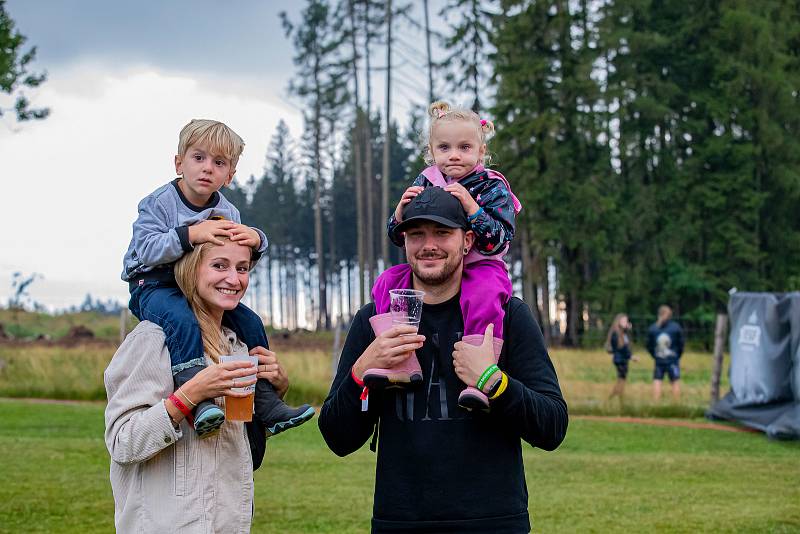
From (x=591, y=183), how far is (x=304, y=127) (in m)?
20.5

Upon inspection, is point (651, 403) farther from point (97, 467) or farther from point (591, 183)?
point (591, 183)

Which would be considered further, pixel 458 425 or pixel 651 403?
pixel 651 403

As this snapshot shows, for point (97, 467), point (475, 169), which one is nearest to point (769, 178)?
point (97, 467)

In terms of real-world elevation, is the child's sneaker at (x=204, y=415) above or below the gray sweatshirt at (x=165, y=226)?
below

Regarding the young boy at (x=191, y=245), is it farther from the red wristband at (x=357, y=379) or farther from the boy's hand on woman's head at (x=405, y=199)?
the boy's hand on woman's head at (x=405, y=199)

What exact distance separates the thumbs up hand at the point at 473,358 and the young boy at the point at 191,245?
63 centimetres

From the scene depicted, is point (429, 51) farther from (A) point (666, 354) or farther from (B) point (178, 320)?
(B) point (178, 320)

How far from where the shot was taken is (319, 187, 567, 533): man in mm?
2906

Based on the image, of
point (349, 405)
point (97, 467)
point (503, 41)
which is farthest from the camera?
point (503, 41)

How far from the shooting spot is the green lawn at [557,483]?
8086 millimetres

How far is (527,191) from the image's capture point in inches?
1501

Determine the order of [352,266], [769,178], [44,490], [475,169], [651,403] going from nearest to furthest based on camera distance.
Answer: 1. [475,169]
2. [44,490]
3. [651,403]
4. [769,178]
5. [352,266]

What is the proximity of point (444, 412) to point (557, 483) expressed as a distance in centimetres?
763

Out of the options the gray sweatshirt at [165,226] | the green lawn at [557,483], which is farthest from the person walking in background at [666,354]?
the gray sweatshirt at [165,226]
